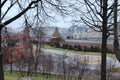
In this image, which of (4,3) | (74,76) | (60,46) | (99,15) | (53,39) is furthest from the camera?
(60,46)

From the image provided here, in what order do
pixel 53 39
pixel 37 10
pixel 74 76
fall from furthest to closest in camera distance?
pixel 53 39 → pixel 74 76 → pixel 37 10

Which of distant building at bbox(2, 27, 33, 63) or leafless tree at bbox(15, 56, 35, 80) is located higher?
distant building at bbox(2, 27, 33, 63)

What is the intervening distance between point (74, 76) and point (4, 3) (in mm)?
24324

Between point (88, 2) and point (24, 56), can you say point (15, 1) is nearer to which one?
point (88, 2)

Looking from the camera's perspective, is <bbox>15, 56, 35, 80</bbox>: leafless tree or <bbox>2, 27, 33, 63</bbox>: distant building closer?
<bbox>15, 56, 35, 80</bbox>: leafless tree

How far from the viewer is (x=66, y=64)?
38344 mm

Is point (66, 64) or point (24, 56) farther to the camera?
point (66, 64)

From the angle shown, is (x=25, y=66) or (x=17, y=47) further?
(x=17, y=47)

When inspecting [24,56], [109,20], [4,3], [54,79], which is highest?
[4,3]

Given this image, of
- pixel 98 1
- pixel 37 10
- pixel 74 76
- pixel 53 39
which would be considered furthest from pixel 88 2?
pixel 53 39

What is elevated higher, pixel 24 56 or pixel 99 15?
pixel 99 15

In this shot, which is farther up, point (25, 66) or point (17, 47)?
point (17, 47)

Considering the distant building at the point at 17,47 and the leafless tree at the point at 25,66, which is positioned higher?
the distant building at the point at 17,47

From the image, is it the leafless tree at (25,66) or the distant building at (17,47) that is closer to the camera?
the leafless tree at (25,66)
